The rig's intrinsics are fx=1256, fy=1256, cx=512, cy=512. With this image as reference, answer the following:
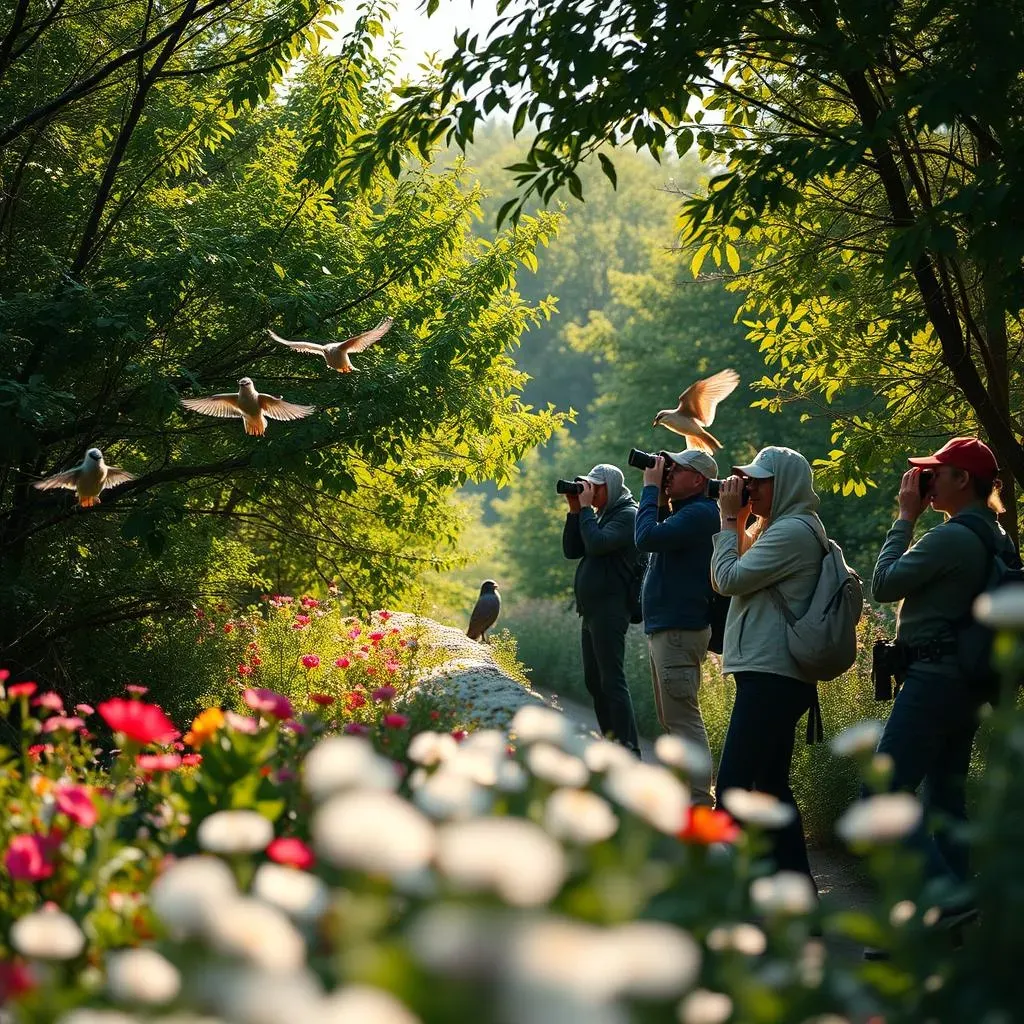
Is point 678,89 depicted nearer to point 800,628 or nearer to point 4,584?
point 800,628

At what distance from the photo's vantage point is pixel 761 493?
4.88m

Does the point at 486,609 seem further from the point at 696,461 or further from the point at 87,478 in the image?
the point at 87,478

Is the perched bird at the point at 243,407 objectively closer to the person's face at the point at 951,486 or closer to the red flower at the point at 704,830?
the person's face at the point at 951,486

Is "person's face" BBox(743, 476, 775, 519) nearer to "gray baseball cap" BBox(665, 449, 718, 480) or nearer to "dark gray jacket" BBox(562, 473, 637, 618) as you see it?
"gray baseball cap" BBox(665, 449, 718, 480)

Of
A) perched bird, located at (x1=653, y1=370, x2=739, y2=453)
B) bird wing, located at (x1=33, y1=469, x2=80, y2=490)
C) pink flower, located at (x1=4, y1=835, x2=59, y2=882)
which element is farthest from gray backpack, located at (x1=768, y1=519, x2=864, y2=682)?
bird wing, located at (x1=33, y1=469, x2=80, y2=490)

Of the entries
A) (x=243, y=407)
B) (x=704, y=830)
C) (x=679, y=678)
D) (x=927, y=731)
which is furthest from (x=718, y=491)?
(x=704, y=830)

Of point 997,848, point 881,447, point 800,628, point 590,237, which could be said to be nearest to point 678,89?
point 800,628

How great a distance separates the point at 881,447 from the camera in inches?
290

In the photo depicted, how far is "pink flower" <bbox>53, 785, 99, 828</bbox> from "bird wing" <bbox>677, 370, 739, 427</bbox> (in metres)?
4.76

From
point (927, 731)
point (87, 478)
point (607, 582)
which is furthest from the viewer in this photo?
point (607, 582)

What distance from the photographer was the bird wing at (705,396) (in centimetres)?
668

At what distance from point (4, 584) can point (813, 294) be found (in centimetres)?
474

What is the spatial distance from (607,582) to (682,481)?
3.59ft

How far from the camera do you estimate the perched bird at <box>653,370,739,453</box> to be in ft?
21.3
